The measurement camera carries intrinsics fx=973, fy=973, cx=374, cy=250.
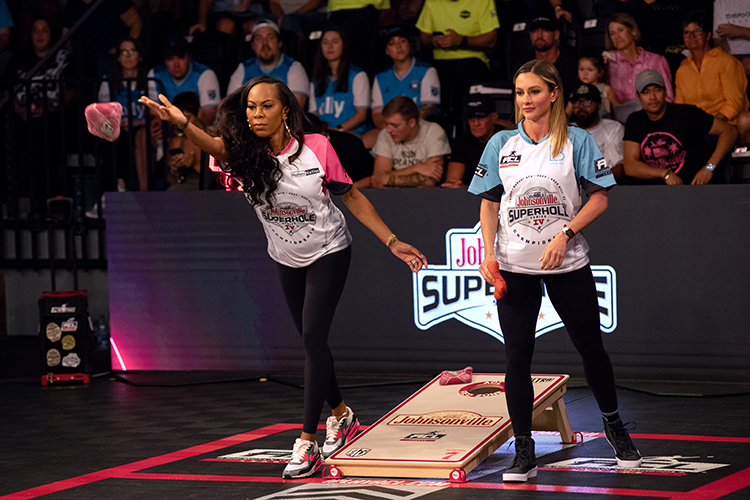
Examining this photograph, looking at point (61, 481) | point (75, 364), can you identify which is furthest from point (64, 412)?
point (61, 481)

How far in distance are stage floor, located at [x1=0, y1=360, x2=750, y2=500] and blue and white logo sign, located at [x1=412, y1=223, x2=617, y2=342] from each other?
514mm

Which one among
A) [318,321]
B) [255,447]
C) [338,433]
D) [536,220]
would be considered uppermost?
[536,220]

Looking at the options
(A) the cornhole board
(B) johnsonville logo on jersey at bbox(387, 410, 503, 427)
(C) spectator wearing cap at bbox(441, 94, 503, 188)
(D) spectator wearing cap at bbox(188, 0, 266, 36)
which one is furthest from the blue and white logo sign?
(D) spectator wearing cap at bbox(188, 0, 266, 36)

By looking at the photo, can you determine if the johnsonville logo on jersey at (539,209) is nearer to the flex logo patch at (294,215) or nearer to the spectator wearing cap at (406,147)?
the flex logo patch at (294,215)

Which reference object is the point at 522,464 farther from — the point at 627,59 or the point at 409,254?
the point at 627,59

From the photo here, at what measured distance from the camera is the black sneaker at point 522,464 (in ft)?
13.5

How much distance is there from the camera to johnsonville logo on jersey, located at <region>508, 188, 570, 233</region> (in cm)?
412

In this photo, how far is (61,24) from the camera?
11.5m

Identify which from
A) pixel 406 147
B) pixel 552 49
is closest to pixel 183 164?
pixel 406 147

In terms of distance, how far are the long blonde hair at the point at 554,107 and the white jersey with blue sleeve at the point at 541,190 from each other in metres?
0.03

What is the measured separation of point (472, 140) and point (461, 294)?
4.83 feet

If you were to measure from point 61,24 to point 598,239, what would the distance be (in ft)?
24.4

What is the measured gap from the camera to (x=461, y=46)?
30.3 ft

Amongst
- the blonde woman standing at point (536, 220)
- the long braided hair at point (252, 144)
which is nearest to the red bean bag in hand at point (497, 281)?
the blonde woman standing at point (536, 220)
